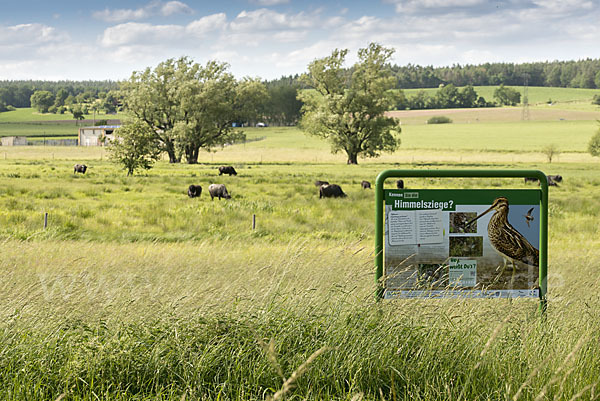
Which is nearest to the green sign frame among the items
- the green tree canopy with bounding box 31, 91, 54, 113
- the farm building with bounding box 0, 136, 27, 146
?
the farm building with bounding box 0, 136, 27, 146

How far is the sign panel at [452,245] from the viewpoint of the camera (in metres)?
5.67

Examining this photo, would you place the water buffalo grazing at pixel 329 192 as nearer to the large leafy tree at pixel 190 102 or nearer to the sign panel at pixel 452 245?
the sign panel at pixel 452 245

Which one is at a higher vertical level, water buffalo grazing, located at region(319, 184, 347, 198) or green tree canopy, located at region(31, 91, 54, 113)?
green tree canopy, located at region(31, 91, 54, 113)

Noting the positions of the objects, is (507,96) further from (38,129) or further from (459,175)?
(459,175)

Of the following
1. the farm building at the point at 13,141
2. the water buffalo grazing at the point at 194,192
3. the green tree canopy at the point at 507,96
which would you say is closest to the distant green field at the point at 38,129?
the farm building at the point at 13,141

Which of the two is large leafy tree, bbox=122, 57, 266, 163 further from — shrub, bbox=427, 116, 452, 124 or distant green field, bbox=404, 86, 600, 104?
distant green field, bbox=404, 86, 600, 104

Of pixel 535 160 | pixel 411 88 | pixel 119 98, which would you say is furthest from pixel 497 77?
pixel 119 98

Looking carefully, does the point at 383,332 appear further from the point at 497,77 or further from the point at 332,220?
the point at 497,77

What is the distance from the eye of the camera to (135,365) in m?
4.41

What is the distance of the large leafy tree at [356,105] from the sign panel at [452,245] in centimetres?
6484

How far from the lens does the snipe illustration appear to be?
229 inches

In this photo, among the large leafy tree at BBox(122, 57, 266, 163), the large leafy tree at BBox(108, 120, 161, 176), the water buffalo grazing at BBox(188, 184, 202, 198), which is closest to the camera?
the water buffalo grazing at BBox(188, 184, 202, 198)

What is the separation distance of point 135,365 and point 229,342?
2.23ft

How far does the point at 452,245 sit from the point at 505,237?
53 cm
